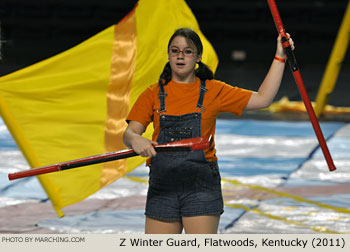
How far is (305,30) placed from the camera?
1714 centimetres

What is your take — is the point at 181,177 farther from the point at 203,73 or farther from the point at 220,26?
the point at 220,26

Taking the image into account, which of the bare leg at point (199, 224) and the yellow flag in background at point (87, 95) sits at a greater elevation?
the yellow flag in background at point (87, 95)

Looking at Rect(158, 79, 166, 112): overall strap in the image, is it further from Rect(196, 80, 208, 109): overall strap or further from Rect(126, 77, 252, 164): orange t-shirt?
Rect(196, 80, 208, 109): overall strap

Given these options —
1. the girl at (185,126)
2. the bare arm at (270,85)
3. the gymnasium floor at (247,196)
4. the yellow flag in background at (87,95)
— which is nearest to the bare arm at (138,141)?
the girl at (185,126)

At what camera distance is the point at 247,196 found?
18.7 ft

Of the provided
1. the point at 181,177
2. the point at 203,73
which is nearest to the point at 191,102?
the point at 203,73

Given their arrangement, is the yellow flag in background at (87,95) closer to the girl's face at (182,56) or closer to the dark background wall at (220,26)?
the girl's face at (182,56)

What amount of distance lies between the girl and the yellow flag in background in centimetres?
95

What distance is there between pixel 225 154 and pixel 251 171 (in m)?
0.69

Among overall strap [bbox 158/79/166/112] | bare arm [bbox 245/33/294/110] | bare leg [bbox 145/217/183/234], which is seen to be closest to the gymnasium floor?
bare leg [bbox 145/217/183/234]

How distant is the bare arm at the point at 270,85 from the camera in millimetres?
3160

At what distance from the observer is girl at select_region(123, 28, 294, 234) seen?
10.3 feet

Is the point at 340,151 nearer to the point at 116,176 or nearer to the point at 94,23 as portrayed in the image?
the point at 116,176

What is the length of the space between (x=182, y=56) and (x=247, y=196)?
108 inches
